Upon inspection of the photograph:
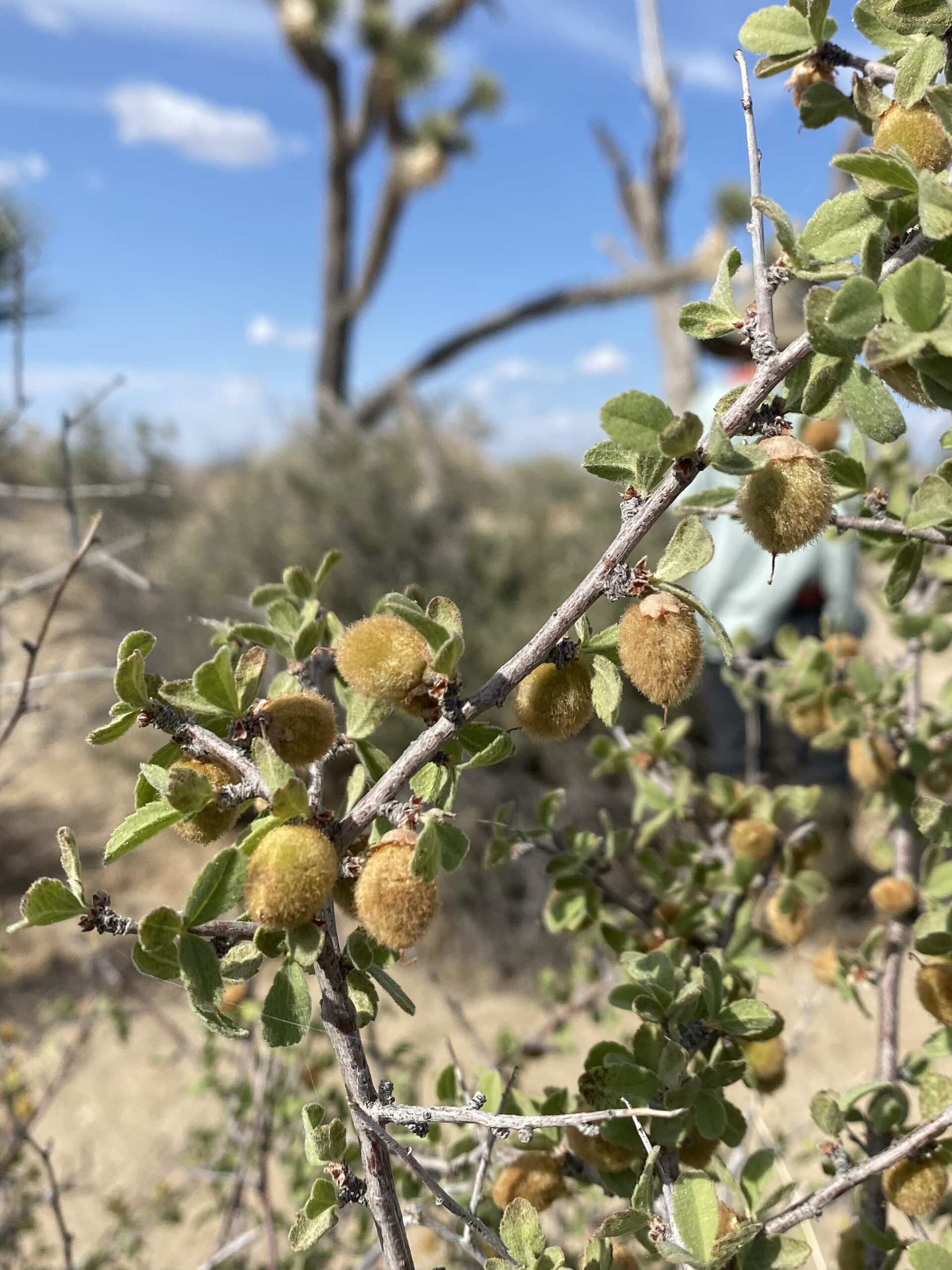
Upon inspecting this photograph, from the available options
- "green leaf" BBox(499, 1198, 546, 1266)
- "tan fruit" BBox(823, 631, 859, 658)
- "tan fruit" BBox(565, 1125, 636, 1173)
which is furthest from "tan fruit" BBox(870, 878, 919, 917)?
"green leaf" BBox(499, 1198, 546, 1266)

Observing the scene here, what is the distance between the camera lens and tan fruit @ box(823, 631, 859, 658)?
1304 millimetres

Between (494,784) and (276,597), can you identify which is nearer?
(276,597)

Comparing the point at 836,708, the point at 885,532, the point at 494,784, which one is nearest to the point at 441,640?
the point at 885,532

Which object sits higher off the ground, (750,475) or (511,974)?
(750,475)

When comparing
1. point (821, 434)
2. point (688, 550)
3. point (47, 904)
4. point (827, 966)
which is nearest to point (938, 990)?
point (827, 966)

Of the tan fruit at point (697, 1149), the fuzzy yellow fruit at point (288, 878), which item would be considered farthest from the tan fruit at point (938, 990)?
the fuzzy yellow fruit at point (288, 878)

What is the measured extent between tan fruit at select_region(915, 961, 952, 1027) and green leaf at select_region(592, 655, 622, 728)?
1.38ft

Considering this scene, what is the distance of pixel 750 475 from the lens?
0.52 metres

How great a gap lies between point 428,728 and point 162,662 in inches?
165

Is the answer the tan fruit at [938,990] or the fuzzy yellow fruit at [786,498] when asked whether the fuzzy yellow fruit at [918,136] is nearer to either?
the fuzzy yellow fruit at [786,498]

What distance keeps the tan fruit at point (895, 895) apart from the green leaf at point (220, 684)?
80cm

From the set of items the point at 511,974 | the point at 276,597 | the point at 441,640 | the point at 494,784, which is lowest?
the point at 511,974

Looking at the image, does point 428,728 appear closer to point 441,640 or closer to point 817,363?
point 441,640

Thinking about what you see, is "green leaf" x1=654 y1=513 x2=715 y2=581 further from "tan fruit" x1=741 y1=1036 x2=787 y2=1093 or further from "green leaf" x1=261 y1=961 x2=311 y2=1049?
"tan fruit" x1=741 y1=1036 x2=787 y2=1093
